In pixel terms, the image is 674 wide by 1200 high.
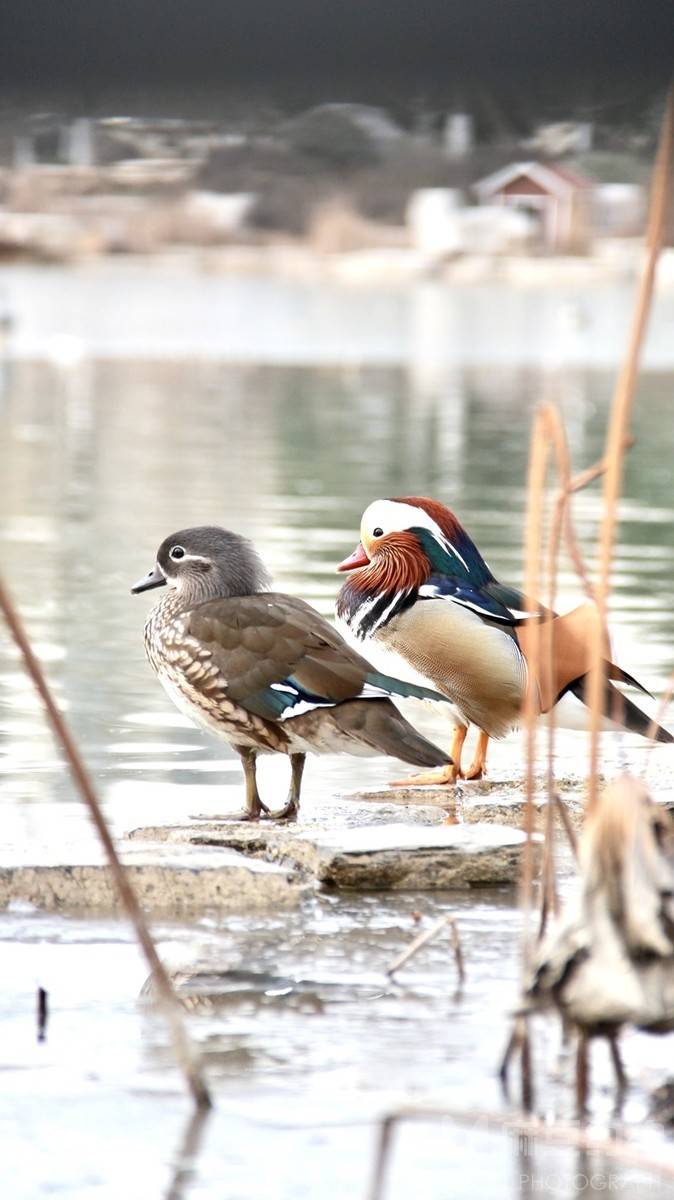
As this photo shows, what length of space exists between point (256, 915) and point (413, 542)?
1.42 m

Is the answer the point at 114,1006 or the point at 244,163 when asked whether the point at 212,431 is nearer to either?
the point at 114,1006

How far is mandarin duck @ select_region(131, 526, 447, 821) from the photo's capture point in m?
5.11

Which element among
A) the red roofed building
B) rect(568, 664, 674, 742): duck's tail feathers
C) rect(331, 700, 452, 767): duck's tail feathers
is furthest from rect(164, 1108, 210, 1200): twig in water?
the red roofed building

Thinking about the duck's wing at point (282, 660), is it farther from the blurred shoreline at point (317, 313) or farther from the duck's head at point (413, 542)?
the blurred shoreline at point (317, 313)

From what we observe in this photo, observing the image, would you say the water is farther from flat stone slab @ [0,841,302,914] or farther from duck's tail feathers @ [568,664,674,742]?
duck's tail feathers @ [568,664,674,742]

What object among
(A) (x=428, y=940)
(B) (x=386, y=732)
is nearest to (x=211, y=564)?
(B) (x=386, y=732)

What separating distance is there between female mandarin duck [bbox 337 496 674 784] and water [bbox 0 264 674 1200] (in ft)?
1.40

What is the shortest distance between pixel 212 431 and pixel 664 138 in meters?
19.7

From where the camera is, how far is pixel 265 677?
519 centimetres

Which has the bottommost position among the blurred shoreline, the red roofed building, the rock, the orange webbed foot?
the blurred shoreline

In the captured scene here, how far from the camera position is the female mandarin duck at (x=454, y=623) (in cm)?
545

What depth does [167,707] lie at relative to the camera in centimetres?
747

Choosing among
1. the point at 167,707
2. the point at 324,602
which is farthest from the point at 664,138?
the point at 324,602

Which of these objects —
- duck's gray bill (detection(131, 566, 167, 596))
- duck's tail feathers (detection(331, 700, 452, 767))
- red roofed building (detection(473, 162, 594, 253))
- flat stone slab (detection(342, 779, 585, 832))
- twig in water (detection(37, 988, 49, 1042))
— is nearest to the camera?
twig in water (detection(37, 988, 49, 1042))
